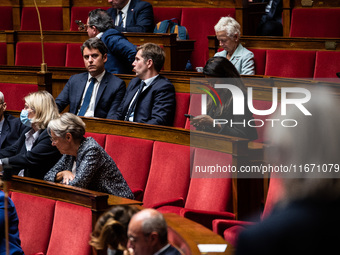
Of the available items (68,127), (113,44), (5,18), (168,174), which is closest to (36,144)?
(68,127)

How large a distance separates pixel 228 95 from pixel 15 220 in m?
0.46

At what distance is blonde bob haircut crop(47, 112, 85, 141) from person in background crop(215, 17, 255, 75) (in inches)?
22.9

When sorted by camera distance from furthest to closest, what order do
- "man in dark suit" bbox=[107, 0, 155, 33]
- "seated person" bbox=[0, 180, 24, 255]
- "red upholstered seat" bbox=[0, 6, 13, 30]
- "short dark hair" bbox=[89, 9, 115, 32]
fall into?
"red upholstered seat" bbox=[0, 6, 13, 30] → "man in dark suit" bbox=[107, 0, 155, 33] → "short dark hair" bbox=[89, 9, 115, 32] → "seated person" bbox=[0, 180, 24, 255]

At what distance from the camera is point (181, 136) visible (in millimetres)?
1030

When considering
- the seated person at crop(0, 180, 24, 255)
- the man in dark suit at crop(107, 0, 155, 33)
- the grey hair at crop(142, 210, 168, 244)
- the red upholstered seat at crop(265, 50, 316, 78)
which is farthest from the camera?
the man in dark suit at crop(107, 0, 155, 33)

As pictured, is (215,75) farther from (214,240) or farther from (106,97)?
(214,240)

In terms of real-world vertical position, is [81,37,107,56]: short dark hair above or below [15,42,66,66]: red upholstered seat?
above

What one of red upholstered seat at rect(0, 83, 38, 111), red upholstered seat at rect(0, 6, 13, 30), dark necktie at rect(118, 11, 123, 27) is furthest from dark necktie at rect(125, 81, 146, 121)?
red upholstered seat at rect(0, 6, 13, 30)

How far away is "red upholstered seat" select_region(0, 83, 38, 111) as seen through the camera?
1.51 meters

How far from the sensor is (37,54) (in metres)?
1.83

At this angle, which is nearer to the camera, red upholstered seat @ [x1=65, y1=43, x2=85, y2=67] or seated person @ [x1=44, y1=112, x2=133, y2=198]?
seated person @ [x1=44, y1=112, x2=133, y2=198]

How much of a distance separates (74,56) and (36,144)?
73cm

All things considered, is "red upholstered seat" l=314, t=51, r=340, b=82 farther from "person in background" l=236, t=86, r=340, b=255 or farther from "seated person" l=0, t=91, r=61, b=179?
"person in background" l=236, t=86, r=340, b=255

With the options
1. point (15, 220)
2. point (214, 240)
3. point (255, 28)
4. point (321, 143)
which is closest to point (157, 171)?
point (15, 220)
